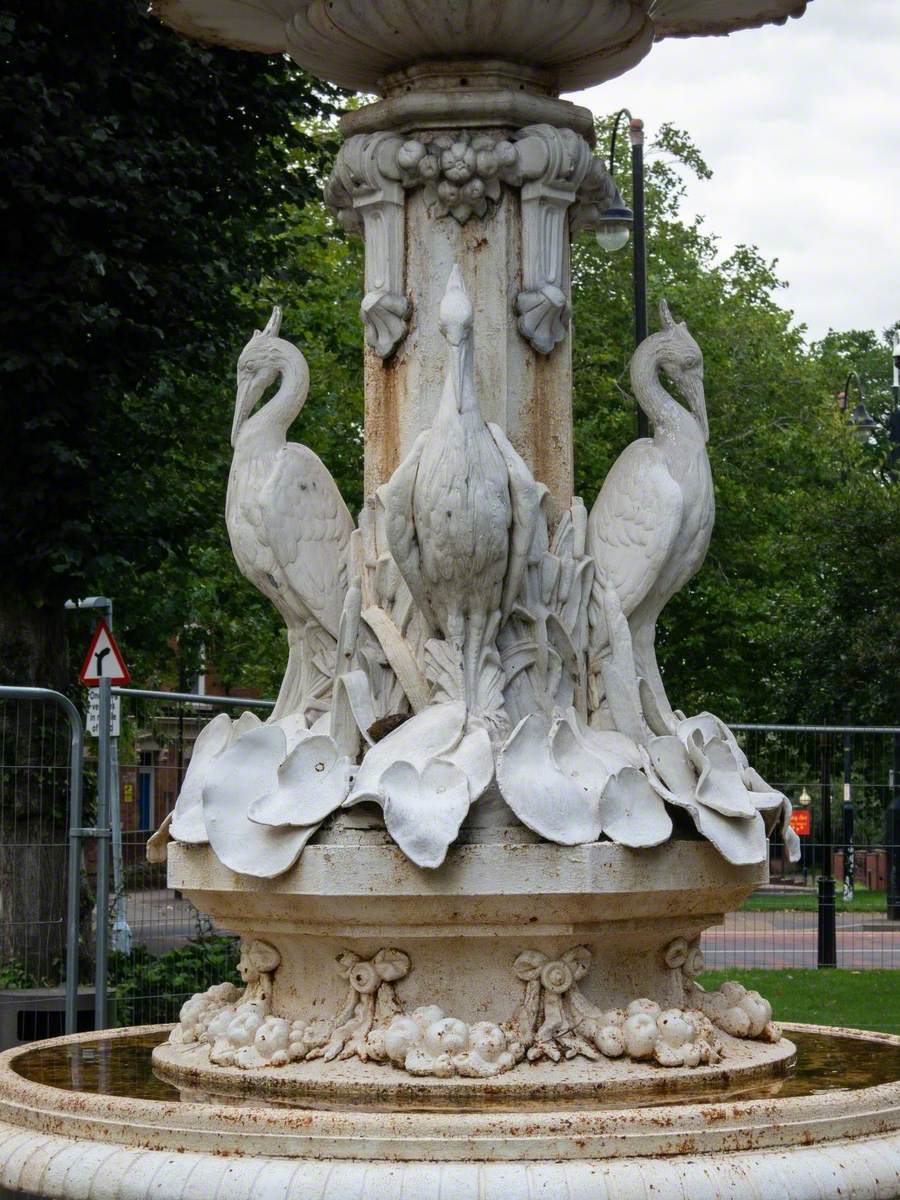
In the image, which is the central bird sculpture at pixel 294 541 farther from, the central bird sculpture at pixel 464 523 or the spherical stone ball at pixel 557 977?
the spherical stone ball at pixel 557 977

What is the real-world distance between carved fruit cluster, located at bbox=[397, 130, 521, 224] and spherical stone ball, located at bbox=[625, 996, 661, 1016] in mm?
2820

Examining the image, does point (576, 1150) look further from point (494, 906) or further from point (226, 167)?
point (226, 167)

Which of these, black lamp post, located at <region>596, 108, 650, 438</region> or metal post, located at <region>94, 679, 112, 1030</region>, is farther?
black lamp post, located at <region>596, 108, 650, 438</region>

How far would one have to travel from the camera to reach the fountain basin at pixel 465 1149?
566 centimetres

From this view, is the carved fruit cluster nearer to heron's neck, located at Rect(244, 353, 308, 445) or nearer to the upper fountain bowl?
the upper fountain bowl

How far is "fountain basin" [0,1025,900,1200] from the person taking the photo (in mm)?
5664

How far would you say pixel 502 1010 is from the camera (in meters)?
6.80

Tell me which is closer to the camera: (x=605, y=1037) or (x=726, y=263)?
(x=605, y=1037)

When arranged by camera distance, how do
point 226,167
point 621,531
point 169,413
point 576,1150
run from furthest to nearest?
point 169,413 < point 226,167 < point 621,531 < point 576,1150

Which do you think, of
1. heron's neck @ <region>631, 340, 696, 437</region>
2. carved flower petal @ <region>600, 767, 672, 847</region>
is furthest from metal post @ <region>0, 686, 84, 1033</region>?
carved flower petal @ <region>600, 767, 672, 847</region>

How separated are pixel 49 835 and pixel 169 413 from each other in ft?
23.2

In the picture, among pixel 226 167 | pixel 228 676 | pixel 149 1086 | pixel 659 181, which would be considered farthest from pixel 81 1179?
pixel 659 181

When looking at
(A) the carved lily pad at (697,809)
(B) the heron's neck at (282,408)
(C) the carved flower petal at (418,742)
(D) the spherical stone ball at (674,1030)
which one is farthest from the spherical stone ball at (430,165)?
(D) the spherical stone ball at (674,1030)

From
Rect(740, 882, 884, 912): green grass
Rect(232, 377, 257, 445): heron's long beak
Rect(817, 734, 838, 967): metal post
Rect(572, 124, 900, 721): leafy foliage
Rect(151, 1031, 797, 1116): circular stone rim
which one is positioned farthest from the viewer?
Rect(572, 124, 900, 721): leafy foliage
